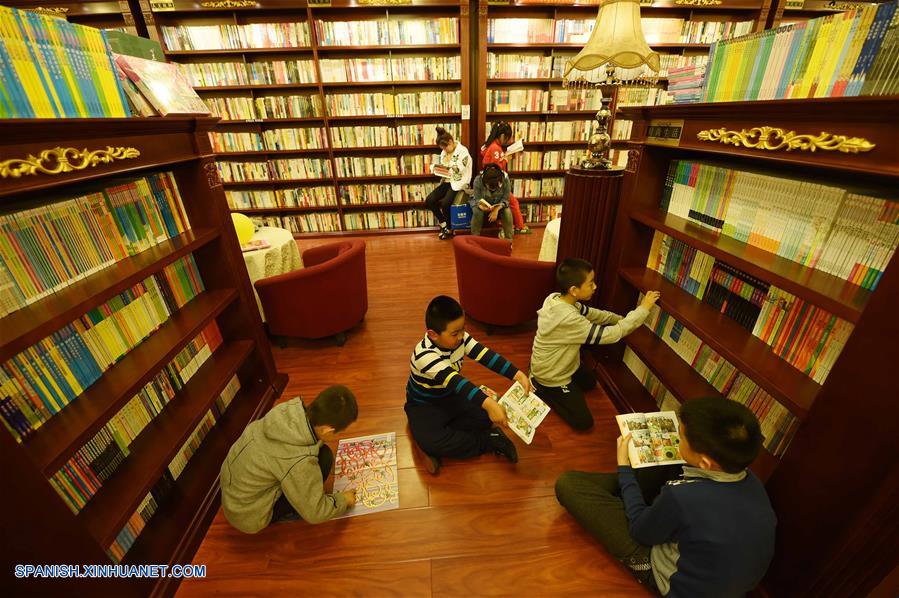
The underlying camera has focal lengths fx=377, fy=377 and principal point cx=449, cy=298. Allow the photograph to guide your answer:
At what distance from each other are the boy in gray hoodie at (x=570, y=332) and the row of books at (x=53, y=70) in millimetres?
1862

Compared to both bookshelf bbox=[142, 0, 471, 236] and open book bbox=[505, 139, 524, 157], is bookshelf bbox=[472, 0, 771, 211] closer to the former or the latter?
bookshelf bbox=[142, 0, 471, 236]

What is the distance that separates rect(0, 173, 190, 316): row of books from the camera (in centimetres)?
106

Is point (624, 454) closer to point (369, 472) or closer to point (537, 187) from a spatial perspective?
point (369, 472)

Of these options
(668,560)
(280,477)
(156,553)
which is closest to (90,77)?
(280,477)

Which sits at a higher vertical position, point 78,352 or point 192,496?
point 78,352

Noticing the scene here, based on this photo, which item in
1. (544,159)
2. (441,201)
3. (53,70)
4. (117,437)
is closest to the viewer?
(53,70)

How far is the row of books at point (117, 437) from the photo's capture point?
1146mm

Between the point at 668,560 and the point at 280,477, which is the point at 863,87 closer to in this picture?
the point at 668,560

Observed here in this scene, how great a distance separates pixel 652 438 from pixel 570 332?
0.59 m

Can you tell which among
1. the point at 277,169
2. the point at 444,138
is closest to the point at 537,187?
the point at 444,138

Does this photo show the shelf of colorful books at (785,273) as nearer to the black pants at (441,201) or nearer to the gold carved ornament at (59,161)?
the gold carved ornament at (59,161)

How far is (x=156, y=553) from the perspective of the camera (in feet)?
4.39

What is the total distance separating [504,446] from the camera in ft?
5.76

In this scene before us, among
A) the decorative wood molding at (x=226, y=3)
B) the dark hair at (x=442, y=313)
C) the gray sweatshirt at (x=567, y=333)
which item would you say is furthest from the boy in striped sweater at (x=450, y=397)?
the decorative wood molding at (x=226, y=3)
